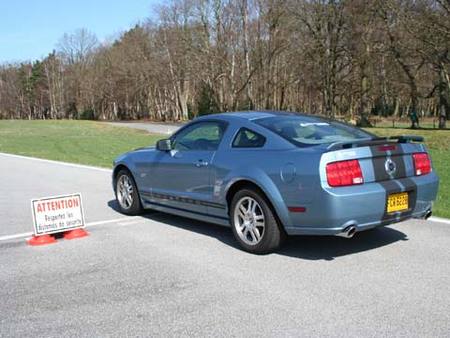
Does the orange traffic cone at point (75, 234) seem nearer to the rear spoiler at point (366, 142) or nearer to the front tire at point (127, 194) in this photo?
the front tire at point (127, 194)

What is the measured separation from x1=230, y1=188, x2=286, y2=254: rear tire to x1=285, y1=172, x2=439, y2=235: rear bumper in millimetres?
206

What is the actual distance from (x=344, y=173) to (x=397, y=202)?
2.49 ft

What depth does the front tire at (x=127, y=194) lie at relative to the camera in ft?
25.8

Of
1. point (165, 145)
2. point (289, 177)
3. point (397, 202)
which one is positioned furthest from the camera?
point (165, 145)

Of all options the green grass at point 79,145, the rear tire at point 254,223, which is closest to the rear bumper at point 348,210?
the rear tire at point 254,223

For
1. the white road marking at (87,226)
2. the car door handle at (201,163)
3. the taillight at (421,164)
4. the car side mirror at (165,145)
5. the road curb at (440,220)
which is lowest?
the road curb at (440,220)

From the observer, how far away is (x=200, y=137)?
6.67 m

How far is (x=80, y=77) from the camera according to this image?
90375mm

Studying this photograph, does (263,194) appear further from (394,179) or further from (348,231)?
(394,179)

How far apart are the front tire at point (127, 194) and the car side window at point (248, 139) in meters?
2.37

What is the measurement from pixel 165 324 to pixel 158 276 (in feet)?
3.80

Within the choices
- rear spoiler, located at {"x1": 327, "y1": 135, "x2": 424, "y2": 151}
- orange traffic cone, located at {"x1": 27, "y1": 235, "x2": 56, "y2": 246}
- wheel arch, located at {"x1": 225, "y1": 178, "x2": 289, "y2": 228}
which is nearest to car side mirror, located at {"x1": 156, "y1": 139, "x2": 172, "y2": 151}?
wheel arch, located at {"x1": 225, "y1": 178, "x2": 289, "y2": 228}

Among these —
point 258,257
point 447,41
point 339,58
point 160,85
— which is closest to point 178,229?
point 258,257

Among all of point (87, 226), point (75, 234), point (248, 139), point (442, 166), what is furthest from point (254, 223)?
point (442, 166)
